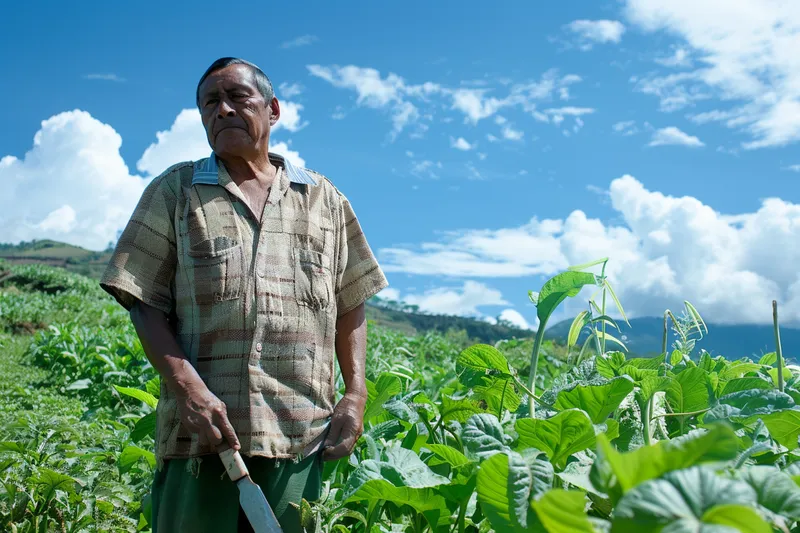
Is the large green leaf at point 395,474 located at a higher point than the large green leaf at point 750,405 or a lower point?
lower

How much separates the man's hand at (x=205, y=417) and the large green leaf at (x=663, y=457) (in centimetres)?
123

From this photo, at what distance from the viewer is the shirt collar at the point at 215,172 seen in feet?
6.68

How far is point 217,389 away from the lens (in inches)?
74.9

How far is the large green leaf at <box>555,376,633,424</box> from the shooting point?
1315 mm

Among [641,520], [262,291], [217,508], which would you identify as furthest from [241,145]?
[641,520]

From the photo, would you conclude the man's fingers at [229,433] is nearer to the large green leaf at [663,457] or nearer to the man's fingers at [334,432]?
the man's fingers at [334,432]

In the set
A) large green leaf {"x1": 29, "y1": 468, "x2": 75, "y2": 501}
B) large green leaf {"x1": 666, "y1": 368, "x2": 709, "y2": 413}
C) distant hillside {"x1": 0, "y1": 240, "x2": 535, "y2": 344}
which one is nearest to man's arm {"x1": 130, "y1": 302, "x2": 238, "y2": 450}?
large green leaf {"x1": 29, "y1": 468, "x2": 75, "y2": 501}

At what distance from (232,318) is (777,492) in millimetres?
1351

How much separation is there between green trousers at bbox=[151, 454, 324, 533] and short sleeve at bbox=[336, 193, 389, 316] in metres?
0.53

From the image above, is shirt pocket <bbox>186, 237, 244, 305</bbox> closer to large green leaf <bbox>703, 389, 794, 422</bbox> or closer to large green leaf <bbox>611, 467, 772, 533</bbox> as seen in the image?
large green leaf <bbox>703, 389, 794, 422</bbox>

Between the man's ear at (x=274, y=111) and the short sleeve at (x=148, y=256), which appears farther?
the man's ear at (x=274, y=111)

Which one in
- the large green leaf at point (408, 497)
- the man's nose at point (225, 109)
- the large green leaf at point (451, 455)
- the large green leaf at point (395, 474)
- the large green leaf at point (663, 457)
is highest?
the man's nose at point (225, 109)

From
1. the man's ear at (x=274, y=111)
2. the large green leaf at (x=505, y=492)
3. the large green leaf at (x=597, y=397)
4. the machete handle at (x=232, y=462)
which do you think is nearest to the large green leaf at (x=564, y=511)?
the large green leaf at (x=505, y=492)

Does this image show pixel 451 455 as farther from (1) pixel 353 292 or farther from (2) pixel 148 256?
(2) pixel 148 256
